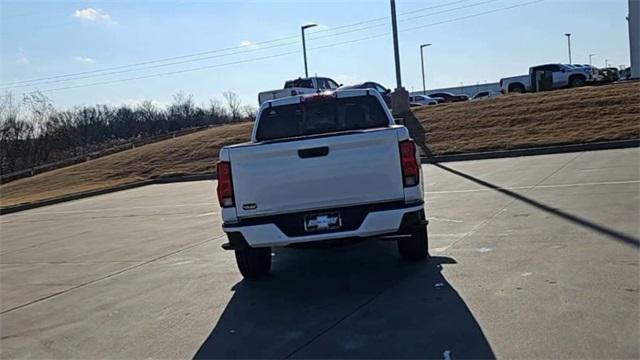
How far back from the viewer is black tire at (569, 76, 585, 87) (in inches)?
1428

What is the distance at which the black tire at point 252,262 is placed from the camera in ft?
23.9

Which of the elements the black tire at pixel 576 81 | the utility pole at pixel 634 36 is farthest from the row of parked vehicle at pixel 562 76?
the utility pole at pixel 634 36

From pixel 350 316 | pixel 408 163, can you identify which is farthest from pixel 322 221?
pixel 350 316

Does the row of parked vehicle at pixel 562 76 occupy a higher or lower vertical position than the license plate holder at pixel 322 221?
higher

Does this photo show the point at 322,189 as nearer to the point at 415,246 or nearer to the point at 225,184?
the point at 225,184

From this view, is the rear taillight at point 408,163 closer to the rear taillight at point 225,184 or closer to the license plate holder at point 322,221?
the license plate holder at point 322,221

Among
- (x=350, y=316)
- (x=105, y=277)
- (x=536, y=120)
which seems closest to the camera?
(x=350, y=316)

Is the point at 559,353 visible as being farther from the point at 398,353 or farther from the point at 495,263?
the point at 495,263

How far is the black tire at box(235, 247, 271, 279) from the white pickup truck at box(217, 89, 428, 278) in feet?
2.32

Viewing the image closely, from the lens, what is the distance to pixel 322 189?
20.9 ft

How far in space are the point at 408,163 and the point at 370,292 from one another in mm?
1327

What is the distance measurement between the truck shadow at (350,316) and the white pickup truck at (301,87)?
2428 centimetres

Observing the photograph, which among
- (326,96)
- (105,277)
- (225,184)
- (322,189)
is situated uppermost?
(326,96)

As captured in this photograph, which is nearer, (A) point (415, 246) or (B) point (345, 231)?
(B) point (345, 231)
